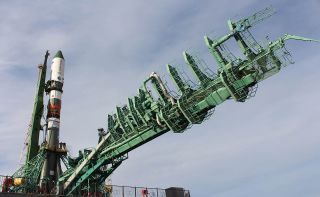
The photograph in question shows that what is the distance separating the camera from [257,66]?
30953 mm

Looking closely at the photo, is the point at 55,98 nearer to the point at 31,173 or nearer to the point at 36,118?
the point at 36,118

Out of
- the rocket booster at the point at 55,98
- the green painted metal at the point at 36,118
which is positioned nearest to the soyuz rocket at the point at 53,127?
the rocket booster at the point at 55,98

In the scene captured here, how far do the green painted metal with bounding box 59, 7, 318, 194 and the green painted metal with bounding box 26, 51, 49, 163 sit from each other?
888 cm

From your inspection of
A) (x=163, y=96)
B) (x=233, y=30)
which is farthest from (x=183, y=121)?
(x=233, y=30)

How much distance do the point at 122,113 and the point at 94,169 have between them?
752 cm

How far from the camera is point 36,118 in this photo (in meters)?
52.1

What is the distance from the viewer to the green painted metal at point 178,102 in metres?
31.3

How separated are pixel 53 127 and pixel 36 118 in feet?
14.1

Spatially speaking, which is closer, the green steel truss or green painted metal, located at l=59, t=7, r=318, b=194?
green painted metal, located at l=59, t=7, r=318, b=194

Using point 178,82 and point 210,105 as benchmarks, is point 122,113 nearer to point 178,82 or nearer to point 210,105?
point 178,82

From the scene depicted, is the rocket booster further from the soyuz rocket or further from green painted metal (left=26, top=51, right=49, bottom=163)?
green painted metal (left=26, top=51, right=49, bottom=163)

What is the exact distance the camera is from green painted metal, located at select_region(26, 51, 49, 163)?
50247mm

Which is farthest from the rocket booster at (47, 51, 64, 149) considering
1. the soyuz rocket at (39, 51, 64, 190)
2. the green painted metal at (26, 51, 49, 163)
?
the green painted metal at (26, 51, 49, 163)

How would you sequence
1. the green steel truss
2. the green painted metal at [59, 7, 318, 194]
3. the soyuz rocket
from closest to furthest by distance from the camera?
the green painted metal at [59, 7, 318, 194]
the green steel truss
the soyuz rocket
